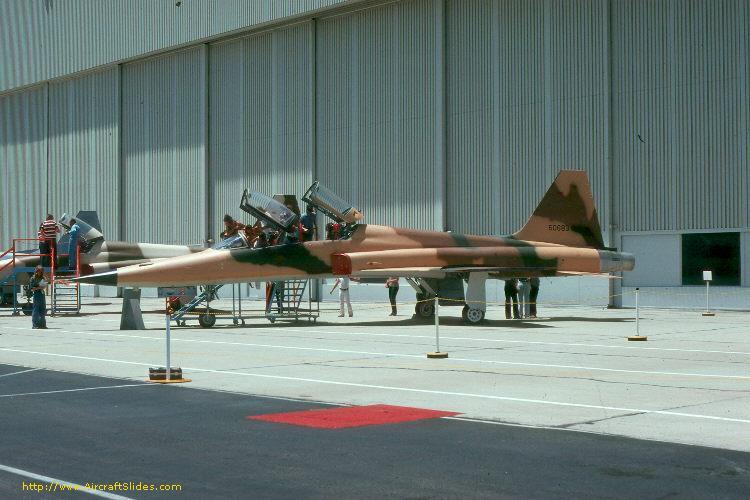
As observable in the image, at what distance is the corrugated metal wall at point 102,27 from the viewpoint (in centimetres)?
4638

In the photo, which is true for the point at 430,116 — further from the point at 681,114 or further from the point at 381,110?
the point at 681,114

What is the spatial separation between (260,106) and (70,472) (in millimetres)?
40253

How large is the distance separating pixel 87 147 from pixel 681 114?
115 feet

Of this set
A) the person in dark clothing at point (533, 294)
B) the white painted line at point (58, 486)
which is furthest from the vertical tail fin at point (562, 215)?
the white painted line at point (58, 486)

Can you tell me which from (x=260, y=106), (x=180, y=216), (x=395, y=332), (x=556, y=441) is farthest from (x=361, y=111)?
(x=556, y=441)

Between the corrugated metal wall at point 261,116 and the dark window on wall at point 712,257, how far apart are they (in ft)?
58.5

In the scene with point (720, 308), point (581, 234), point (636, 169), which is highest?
point (636, 169)

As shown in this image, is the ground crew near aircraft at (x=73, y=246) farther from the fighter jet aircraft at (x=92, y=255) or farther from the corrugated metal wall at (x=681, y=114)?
the corrugated metal wall at (x=681, y=114)

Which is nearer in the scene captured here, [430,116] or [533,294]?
[533,294]

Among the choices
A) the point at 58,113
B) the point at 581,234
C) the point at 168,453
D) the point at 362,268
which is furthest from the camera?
the point at 58,113

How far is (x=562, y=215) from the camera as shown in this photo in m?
28.4

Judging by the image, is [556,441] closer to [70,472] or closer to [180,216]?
[70,472]

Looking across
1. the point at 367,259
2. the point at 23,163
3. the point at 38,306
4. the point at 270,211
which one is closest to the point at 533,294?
the point at 367,259

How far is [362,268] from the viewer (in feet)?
83.0
